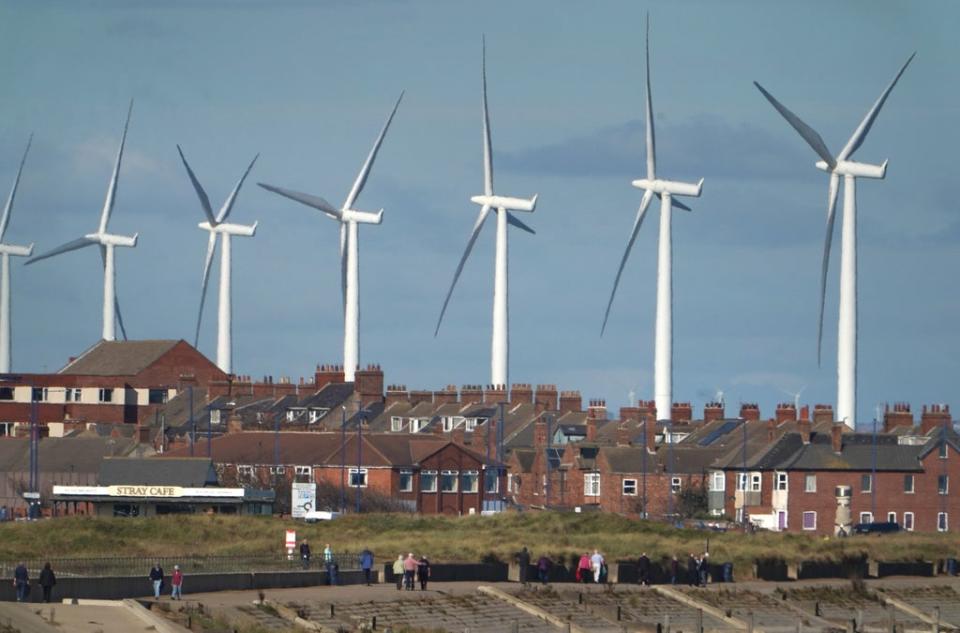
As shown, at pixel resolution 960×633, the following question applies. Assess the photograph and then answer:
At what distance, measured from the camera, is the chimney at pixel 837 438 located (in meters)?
129

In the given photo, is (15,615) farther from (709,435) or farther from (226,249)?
(226,249)

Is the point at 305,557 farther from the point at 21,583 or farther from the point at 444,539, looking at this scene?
the point at 21,583

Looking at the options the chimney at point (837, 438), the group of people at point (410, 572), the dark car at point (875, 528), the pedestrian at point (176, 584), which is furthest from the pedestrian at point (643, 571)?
the chimney at point (837, 438)

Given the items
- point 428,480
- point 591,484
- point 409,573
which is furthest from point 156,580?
point 591,484

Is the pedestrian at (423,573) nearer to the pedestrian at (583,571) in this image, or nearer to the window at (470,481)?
the pedestrian at (583,571)

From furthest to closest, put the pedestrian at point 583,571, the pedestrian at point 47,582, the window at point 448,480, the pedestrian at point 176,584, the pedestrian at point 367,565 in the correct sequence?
1. the window at point 448,480
2. the pedestrian at point 583,571
3. the pedestrian at point 367,565
4. the pedestrian at point 176,584
5. the pedestrian at point 47,582

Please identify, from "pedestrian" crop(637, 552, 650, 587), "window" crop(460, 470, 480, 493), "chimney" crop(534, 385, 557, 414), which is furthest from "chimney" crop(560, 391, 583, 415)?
"pedestrian" crop(637, 552, 650, 587)

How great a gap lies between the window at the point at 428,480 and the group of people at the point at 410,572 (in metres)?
48.9

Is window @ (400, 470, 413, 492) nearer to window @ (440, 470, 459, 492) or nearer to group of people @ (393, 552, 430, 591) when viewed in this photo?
window @ (440, 470, 459, 492)

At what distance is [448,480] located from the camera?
423 ft

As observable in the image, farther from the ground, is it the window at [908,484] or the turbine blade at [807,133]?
the turbine blade at [807,133]

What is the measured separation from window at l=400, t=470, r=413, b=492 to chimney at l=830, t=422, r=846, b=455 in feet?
79.1

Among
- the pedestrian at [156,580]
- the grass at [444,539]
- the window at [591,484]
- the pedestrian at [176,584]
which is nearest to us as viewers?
the pedestrian at [176,584]

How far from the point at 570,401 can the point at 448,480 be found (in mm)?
38054
